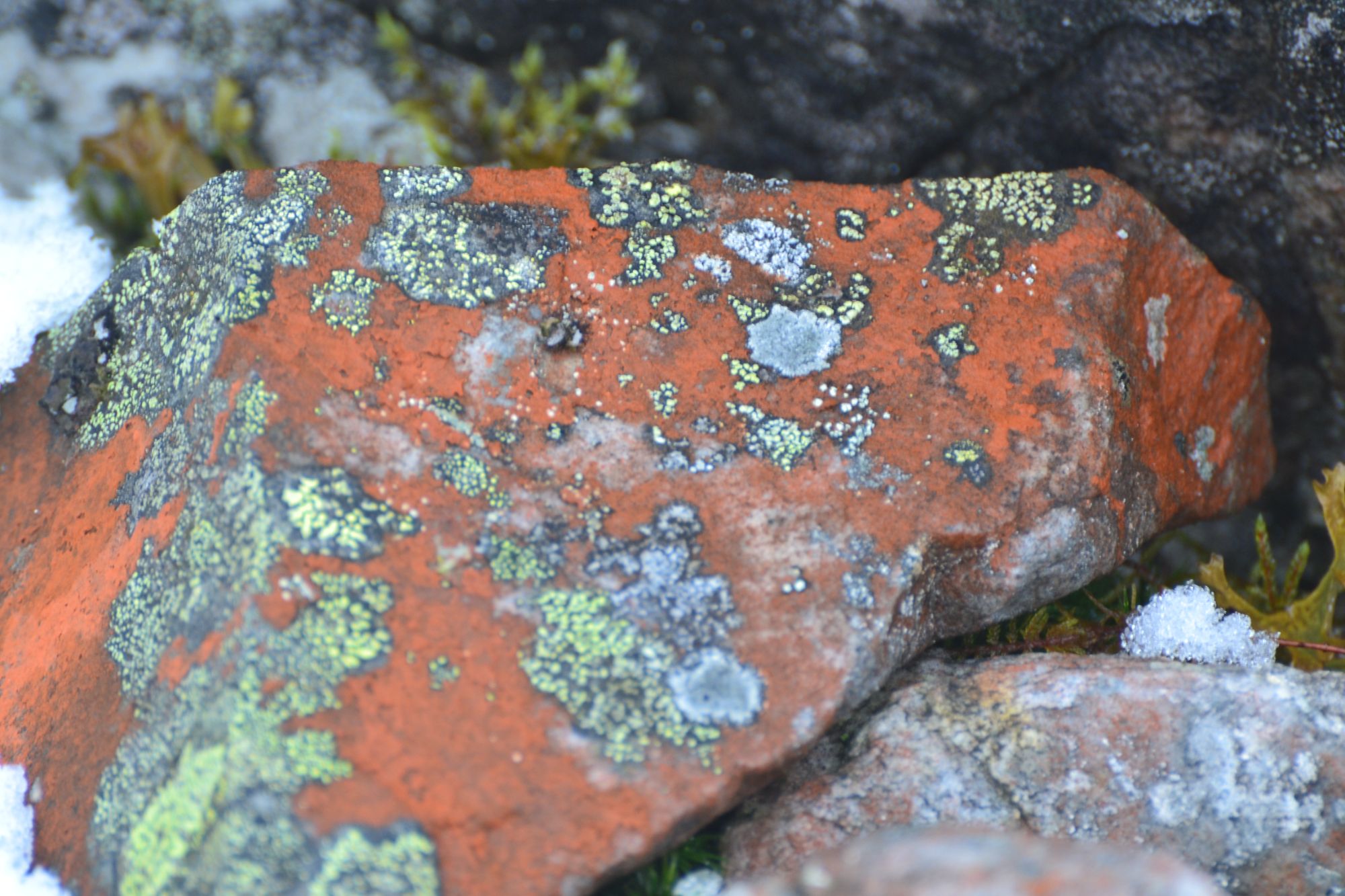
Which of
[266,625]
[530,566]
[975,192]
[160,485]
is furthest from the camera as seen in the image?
[975,192]

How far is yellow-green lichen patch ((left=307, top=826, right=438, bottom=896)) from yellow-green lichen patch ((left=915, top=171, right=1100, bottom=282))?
6.63 feet

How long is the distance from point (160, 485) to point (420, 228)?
949 mm

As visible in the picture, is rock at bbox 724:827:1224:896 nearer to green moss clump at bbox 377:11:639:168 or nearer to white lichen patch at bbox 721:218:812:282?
white lichen patch at bbox 721:218:812:282

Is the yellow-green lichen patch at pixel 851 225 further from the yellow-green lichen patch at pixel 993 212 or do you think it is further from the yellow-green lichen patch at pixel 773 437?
the yellow-green lichen patch at pixel 773 437

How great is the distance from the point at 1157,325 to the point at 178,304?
9.41 ft

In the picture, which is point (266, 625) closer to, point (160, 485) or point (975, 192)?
point (160, 485)

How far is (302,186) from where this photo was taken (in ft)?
9.48

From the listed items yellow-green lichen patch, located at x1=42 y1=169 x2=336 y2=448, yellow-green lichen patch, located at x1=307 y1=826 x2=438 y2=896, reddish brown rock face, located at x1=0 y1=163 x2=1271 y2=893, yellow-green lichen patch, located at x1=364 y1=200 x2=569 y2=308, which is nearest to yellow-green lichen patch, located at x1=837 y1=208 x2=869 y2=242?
reddish brown rock face, located at x1=0 y1=163 x2=1271 y2=893

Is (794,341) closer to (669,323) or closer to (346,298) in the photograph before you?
(669,323)

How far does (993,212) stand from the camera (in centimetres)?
315

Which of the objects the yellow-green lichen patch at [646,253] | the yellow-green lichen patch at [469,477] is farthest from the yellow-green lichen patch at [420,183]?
the yellow-green lichen patch at [469,477]

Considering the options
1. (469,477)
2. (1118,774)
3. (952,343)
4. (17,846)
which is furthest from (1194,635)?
(17,846)

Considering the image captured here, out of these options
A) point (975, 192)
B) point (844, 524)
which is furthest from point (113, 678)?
point (975, 192)

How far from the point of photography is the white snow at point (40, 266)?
358 cm
